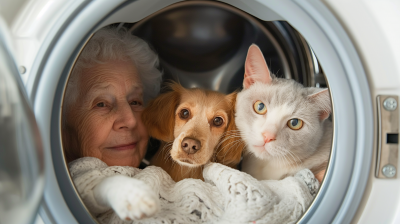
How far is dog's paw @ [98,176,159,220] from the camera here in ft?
2.19

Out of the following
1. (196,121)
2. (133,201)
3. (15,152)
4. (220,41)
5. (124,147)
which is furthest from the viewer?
(220,41)

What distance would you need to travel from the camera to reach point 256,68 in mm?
1043

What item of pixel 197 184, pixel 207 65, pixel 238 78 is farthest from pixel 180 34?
pixel 197 184

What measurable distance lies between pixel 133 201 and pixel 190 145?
29 cm

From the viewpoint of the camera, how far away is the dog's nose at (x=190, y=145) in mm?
919

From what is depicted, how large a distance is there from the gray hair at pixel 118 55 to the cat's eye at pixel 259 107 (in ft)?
1.72

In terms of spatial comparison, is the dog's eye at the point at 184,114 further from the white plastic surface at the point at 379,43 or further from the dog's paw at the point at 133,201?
the white plastic surface at the point at 379,43

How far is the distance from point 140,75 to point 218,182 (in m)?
0.61

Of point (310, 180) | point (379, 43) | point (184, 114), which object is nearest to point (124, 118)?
point (184, 114)

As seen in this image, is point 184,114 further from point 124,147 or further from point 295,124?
point 295,124

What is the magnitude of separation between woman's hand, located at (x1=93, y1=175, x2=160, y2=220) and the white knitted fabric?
12cm

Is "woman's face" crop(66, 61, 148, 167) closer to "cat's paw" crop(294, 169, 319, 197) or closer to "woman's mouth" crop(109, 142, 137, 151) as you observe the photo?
"woman's mouth" crop(109, 142, 137, 151)

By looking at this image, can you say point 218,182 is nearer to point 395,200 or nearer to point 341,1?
point 395,200

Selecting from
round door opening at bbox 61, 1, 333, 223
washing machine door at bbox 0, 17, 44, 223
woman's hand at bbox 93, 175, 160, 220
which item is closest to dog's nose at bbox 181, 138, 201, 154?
round door opening at bbox 61, 1, 333, 223
